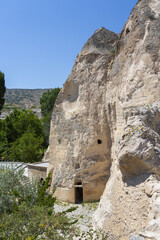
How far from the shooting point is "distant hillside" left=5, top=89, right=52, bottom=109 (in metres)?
97.6

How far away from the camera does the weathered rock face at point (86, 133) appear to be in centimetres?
1373

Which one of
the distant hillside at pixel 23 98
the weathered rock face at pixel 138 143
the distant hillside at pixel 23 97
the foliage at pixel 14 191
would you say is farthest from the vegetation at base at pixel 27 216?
the distant hillside at pixel 23 97

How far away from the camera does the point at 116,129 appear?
1127 centimetres

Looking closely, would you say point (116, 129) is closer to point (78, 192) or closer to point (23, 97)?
point (78, 192)

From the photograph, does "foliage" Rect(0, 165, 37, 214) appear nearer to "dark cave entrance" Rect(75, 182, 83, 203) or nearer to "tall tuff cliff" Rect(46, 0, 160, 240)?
"tall tuff cliff" Rect(46, 0, 160, 240)

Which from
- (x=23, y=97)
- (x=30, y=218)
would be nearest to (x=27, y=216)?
(x=30, y=218)

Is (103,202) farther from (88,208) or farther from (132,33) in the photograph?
(132,33)

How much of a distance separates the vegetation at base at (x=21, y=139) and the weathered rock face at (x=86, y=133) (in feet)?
33.8

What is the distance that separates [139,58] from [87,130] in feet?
19.7

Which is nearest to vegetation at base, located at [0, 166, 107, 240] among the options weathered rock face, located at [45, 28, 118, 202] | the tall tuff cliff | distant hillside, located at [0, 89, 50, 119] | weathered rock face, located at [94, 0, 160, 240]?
weathered rock face, located at [94, 0, 160, 240]

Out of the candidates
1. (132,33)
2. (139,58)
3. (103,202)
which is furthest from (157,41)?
(103,202)

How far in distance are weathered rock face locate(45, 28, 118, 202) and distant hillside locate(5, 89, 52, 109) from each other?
80471 millimetres

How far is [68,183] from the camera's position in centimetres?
1381

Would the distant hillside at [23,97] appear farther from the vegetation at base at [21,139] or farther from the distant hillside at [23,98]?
the vegetation at base at [21,139]
